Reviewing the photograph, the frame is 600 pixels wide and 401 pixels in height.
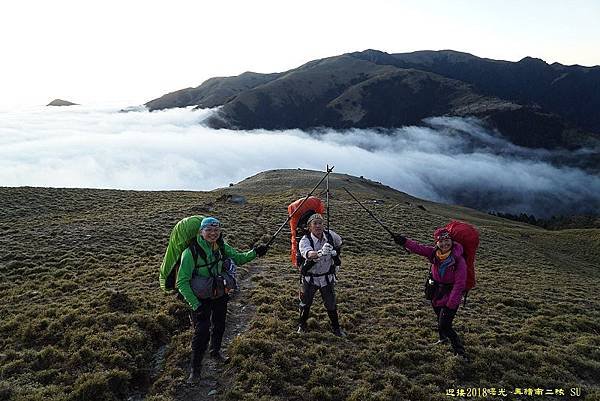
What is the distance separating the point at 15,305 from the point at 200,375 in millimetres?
A: 9814

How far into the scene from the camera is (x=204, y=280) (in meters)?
8.88

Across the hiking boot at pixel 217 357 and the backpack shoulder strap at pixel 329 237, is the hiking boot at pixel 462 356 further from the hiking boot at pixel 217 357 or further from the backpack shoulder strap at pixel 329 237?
the hiking boot at pixel 217 357

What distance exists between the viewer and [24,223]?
3234 cm

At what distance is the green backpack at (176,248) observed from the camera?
29.4 feet

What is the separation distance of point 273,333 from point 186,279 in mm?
4263

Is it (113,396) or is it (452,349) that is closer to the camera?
(113,396)

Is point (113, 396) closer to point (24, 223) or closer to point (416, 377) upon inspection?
point (416, 377)

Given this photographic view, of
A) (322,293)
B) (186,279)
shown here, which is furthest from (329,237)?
(186,279)

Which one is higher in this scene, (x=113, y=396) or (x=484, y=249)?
(x=113, y=396)

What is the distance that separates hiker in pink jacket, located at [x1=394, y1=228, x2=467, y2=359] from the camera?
984 centimetres

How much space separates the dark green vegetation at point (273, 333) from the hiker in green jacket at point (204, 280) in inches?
47.7

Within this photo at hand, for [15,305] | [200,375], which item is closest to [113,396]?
[200,375]

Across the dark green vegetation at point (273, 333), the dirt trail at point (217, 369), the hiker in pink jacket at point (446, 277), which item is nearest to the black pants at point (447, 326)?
the hiker in pink jacket at point (446, 277)

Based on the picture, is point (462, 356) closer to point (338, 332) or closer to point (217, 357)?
point (338, 332)
